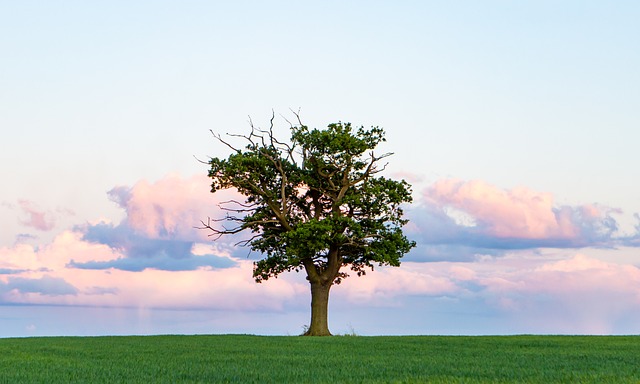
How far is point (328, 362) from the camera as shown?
31516 millimetres

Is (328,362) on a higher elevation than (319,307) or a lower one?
lower

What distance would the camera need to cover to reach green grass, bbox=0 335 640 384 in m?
25.1

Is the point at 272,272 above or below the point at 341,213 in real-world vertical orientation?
below

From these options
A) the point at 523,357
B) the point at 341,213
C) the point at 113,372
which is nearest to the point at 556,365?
the point at 523,357

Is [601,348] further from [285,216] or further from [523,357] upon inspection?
[285,216]

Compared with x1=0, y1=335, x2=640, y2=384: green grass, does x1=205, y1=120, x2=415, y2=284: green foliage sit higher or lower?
higher

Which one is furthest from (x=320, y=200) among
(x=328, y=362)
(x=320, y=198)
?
(x=328, y=362)

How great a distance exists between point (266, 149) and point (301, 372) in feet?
105

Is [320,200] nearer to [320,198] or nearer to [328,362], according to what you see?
[320,198]

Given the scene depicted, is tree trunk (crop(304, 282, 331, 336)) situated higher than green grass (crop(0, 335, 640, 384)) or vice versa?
tree trunk (crop(304, 282, 331, 336))

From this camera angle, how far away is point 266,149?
5728 cm

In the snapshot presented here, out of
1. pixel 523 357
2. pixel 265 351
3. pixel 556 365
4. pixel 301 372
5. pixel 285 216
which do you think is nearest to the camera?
pixel 301 372

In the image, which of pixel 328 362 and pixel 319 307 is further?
pixel 319 307

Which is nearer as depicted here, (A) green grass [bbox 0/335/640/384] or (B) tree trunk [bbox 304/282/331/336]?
(A) green grass [bbox 0/335/640/384]
